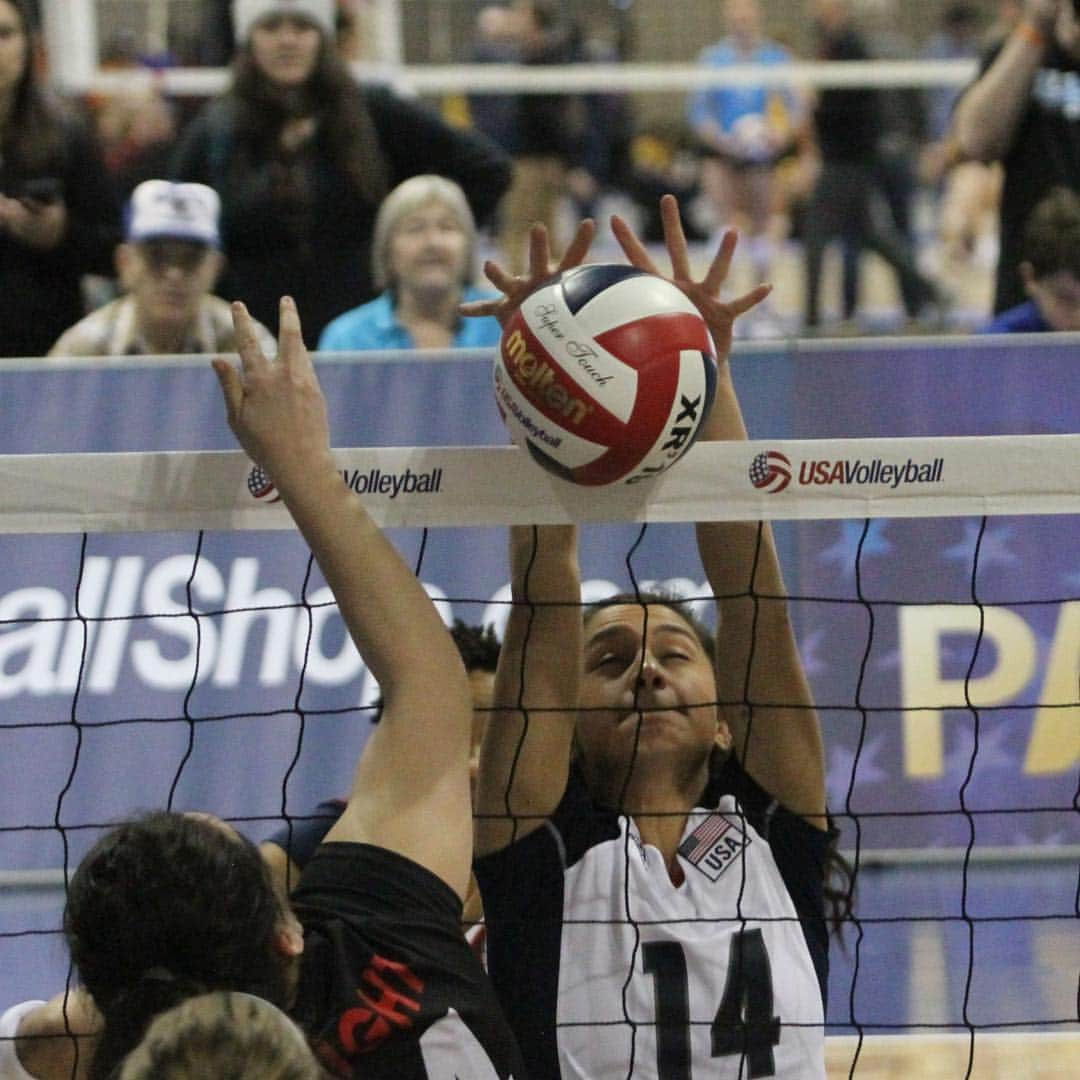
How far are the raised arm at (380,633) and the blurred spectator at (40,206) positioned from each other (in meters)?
3.31

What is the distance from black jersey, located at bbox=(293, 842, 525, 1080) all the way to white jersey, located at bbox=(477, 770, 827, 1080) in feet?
1.71

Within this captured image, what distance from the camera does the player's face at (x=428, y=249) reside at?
5.58 metres

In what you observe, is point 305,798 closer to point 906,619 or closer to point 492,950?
point 906,619

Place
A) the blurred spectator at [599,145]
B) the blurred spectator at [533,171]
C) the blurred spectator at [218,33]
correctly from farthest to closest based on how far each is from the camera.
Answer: the blurred spectator at [599,145] → the blurred spectator at [533,171] → the blurred spectator at [218,33]

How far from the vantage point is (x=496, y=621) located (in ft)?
17.0

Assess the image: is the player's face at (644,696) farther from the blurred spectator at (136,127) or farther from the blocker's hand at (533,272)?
the blurred spectator at (136,127)

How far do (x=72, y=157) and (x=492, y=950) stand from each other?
11.7 ft

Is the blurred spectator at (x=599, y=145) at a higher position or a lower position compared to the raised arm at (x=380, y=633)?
higher

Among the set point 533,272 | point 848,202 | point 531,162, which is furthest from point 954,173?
point 533,272

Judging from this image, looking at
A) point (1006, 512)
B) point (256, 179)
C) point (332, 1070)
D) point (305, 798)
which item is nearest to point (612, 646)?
point (1006, 512)

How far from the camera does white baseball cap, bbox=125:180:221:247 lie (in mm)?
5598

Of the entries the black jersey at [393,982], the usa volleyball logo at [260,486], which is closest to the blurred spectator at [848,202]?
the usa volleyball logo at [260,486]

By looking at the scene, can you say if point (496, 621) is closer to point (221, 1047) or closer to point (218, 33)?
point (221, 1047)

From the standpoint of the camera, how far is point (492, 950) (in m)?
2.97
